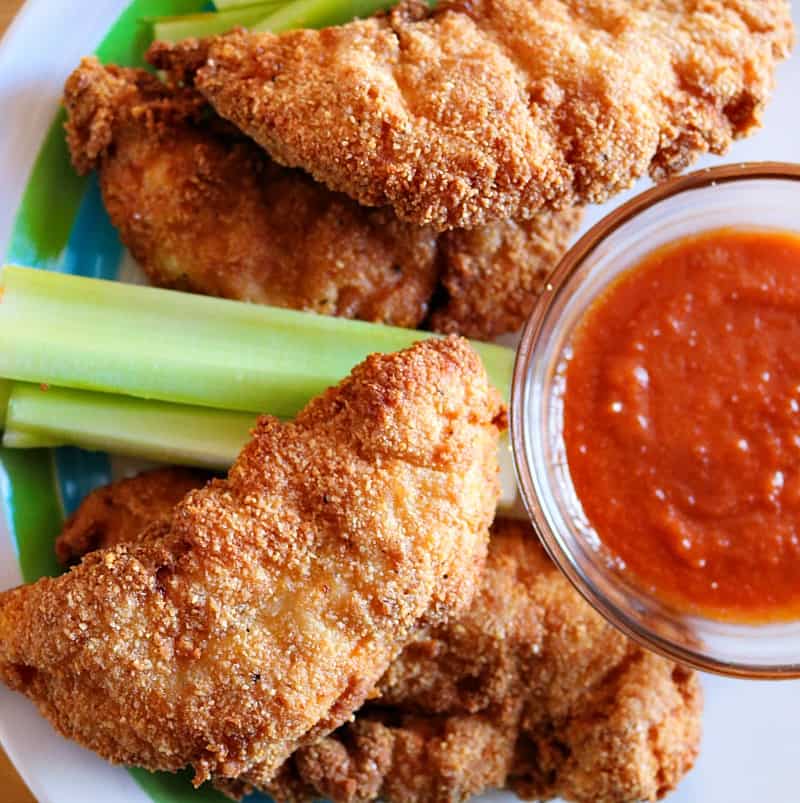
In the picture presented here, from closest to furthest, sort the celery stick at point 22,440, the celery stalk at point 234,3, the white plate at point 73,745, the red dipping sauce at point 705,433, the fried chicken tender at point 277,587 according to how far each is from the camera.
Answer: the fried chicken tender at point 277,587 → the red dipping sauce at point 705,433 → the white plate at point 73,745 → the celery stick at point 22,440 → the celery stalk at point 234,3

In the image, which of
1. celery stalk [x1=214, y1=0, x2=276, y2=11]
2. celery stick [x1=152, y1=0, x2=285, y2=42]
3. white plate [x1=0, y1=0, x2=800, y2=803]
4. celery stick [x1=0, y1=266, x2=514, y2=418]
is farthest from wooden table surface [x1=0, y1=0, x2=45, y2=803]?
celery stalk [x1=214, y1=0, x2=276, y2=11]

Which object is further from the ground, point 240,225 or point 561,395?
point 240,225

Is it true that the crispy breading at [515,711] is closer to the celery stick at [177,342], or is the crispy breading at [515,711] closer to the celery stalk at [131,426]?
the celery stalk at [131,426]

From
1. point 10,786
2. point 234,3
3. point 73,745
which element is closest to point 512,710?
point 73,745

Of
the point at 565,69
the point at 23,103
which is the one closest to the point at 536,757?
the point at 565,69

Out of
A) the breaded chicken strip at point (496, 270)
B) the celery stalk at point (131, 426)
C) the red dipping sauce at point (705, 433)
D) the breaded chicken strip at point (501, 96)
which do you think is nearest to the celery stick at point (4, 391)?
the celery stalk at point (131, 426)

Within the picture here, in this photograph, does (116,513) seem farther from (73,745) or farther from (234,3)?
(234,3)
